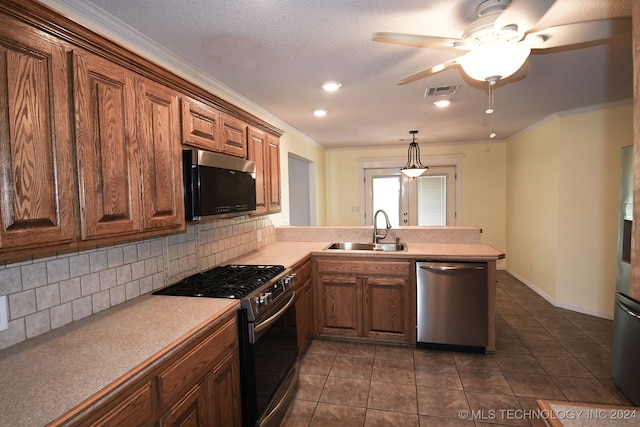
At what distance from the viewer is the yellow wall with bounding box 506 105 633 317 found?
3486mm

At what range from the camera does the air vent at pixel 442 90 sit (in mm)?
2896

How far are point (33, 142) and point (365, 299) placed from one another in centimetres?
260

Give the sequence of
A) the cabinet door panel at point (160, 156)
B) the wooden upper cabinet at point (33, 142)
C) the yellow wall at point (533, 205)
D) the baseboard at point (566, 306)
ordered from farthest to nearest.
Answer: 1. the yellow wall at point (533, 205)
2. the baseboard at point (566, 306)
3. the cabinet door panel at point (160, 156)
4. the wooden upper cabinet at point (33, 142)

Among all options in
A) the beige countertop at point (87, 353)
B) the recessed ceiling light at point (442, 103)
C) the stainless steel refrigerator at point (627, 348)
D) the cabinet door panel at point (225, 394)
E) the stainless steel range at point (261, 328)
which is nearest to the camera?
the beige countertop at point (87, 353)

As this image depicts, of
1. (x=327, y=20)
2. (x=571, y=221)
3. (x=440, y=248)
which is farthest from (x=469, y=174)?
(x=327, y=20)

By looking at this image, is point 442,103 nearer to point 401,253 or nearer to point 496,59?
point 401,253

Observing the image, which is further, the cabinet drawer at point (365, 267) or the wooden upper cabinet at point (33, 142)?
the cabinet drawer at point (365, 267)

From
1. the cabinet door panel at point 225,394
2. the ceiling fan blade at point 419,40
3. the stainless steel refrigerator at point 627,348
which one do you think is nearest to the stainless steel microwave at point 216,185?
the cabinet door panel at point 225,394

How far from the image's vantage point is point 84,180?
4.21ft

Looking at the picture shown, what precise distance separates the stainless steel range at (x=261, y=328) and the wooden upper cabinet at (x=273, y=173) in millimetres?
843

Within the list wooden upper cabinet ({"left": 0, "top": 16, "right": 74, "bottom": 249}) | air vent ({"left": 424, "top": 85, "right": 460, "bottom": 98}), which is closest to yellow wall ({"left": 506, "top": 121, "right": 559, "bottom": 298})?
air vent ({"left": 424, "top": 85, "right": 460, "bottom": 98})

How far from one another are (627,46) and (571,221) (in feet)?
7.29

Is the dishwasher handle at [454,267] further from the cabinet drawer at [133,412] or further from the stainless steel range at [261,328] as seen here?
the cabinet drawer at [133,412]

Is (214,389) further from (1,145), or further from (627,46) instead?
(627,46)
